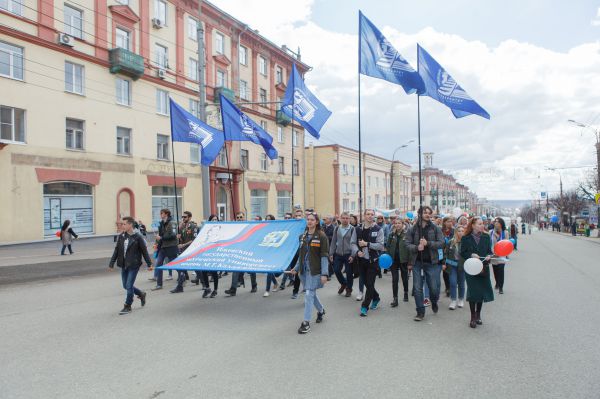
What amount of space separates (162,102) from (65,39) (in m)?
7.13

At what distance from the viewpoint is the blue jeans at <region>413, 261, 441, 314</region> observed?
7141 millimetres

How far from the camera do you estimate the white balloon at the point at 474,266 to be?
21.4 ft

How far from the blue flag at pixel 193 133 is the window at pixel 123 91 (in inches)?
514

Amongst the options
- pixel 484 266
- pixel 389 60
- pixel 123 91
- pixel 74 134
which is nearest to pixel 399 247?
pixel 484 266

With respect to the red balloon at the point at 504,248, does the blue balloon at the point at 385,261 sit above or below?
below

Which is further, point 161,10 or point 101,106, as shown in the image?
point 161,10

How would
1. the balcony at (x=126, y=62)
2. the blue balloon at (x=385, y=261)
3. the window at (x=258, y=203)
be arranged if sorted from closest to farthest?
the blue balloon at (x=385, y=261) → the balcony at (x=126, y=62) → the window at (x=258, y=203)

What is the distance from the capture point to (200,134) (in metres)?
13.1

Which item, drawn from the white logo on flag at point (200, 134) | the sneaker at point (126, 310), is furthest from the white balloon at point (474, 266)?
the white logo on flag at point (200, 134)

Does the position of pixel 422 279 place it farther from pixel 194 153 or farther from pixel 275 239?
pixel 194 153

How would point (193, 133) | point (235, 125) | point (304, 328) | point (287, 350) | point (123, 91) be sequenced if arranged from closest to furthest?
point (287, 350)
point (304, 328)
point (193, 133)
point (235, 125)
point (123, 91)

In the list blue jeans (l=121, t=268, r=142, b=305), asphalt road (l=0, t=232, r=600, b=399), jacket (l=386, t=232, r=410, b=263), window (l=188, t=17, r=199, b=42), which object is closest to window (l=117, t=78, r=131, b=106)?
window (l=188, t=17, r=199, b=42)

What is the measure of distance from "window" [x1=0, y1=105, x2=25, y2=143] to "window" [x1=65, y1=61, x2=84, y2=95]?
117 inches

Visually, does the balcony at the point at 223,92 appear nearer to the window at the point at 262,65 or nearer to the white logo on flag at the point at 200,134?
the window at the point at 262,65
